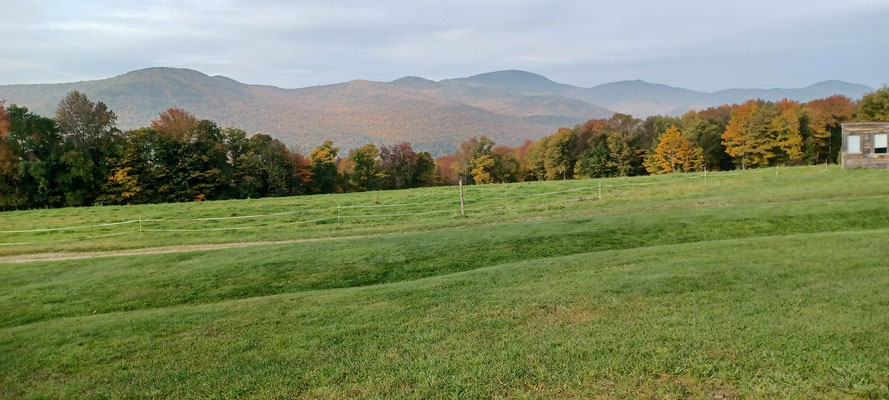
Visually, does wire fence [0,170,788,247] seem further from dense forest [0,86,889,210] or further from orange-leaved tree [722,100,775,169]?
orange-leaved tree [722,100,775,169]

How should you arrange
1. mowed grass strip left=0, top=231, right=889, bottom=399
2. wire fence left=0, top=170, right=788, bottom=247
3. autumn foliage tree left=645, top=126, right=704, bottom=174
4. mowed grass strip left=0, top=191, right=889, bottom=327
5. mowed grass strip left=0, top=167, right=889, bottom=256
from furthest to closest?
autumn foliage tree left=645, top=126, right=704, bottom=174
wire fence left=0, top=170, right=788, bottom=247
mowed grass strip left=0, top=167, right=889, bottom=256
mowed grass strip left=0, top=191, right=889, bottom=327
mowed grass strip left=0, top=231, right=889, bottom=399

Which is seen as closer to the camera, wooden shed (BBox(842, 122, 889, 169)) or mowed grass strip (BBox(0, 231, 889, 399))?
mowed grass strip (BBox(0, 231, 889, 399))

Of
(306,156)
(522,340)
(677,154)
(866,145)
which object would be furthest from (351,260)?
(677,154)

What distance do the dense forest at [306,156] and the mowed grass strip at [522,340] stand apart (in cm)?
4513

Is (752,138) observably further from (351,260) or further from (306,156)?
(351,260)

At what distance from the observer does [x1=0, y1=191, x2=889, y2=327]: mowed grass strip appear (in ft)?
40.2

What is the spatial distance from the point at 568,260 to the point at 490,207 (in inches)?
653

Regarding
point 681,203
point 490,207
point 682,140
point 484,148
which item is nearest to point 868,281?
point 681,203

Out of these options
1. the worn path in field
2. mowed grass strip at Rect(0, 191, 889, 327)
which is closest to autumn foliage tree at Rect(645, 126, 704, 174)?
mowed grass strip at Rect(0, 191, 889, 327)

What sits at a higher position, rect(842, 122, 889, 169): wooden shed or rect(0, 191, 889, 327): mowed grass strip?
rect(842, 122, 889, 169): wooden shed

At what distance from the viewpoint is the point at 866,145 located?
33500 millimetres

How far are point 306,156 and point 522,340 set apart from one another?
65671 mm

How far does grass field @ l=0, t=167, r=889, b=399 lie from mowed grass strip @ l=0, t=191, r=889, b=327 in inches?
3.4

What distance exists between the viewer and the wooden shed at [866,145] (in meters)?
32.9
